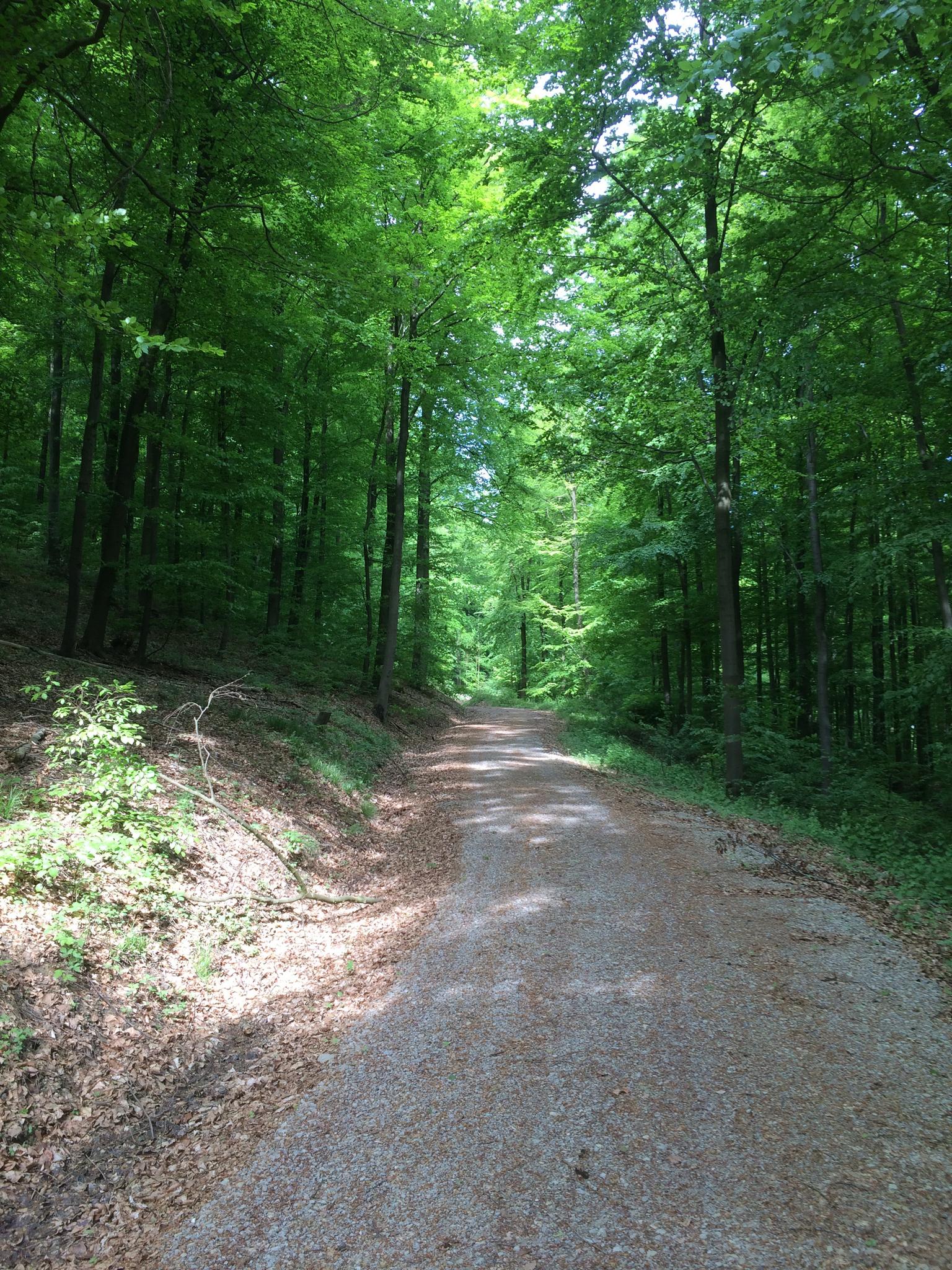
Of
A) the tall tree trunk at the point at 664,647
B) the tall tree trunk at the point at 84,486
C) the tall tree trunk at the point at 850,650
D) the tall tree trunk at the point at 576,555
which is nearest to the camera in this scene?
the tall tree trunk at the point at 84,486

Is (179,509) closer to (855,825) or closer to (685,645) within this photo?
(855,825)

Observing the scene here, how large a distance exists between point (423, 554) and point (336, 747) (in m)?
10.0

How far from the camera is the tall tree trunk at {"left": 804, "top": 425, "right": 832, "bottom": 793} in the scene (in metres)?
13.3

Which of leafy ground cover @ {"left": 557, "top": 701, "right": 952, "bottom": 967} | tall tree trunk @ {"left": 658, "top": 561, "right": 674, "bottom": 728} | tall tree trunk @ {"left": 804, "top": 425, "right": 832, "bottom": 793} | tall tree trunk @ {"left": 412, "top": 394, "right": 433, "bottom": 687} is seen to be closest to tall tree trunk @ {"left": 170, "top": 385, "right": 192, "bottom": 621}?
tall tree trunk @ {"left": 412, "top": 394, "right": 433, "bottom": 687}

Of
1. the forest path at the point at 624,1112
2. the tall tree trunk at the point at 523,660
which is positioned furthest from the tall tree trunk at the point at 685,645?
the tall tree trunk at the point at 523,660

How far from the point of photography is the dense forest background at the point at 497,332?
6781mm

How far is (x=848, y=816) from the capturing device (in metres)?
9.32

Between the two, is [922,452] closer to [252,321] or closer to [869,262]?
[869,262]

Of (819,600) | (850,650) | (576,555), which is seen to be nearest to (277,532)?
(819,600)

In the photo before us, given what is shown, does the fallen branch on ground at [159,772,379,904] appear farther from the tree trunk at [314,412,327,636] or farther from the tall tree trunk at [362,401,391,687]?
the tree trunk at [314,412,327,636]

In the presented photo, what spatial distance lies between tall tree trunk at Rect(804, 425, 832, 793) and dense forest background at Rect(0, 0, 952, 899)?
0.37ft

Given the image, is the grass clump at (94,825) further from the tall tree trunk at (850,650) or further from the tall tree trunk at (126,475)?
the tall tree trunk at (850,650)

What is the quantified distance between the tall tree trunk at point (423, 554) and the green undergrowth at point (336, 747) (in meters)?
6.41

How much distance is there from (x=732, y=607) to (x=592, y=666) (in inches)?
537
